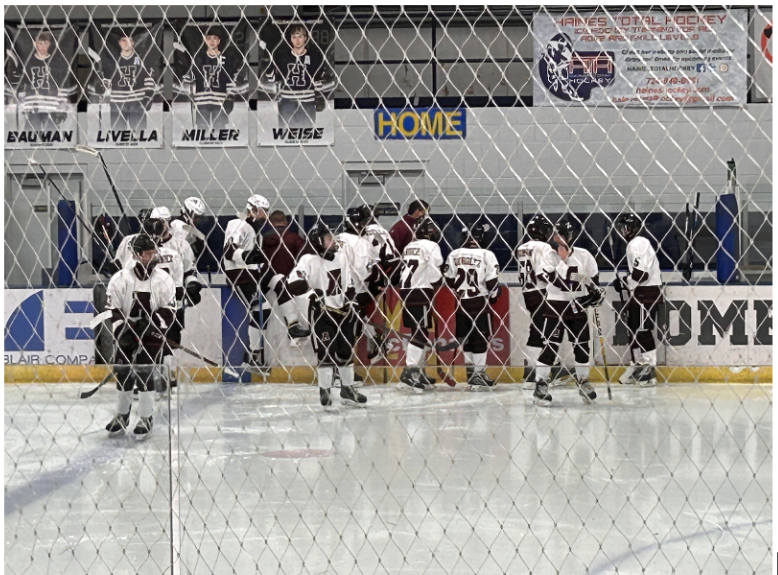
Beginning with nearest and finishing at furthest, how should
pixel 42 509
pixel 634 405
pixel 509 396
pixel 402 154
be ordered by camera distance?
pixel 42 509
pixel 634 405
pixel 509 396
pixel 402 154

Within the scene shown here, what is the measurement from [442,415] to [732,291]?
2.46 meters

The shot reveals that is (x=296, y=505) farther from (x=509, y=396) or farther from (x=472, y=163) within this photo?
(x=472, y=163)

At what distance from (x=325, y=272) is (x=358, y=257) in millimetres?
465

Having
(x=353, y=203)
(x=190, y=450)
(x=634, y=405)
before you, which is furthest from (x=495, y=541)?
(x=353, y=203)

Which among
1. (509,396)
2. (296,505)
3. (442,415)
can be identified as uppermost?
(296,505)

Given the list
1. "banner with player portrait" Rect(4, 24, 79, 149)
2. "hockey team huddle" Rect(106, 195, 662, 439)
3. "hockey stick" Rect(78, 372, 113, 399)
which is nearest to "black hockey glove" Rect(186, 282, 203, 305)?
"hockey team huddle" Rect(106, 195, 662, 439)

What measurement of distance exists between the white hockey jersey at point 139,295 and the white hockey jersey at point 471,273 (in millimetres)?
2264

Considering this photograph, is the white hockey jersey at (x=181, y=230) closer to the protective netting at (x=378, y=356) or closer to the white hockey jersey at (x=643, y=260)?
the protective netting at (x=378, y=356)

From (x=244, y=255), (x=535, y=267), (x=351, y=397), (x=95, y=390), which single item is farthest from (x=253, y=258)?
(x=95, y=390)

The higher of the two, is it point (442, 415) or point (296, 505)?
point (296, 505)

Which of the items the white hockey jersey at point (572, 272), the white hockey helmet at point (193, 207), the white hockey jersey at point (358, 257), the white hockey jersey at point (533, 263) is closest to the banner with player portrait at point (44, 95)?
the white hockey helmet at point (193, 207)

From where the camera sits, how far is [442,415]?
17.7 feet

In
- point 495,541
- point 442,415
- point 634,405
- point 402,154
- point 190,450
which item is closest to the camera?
point 495,541

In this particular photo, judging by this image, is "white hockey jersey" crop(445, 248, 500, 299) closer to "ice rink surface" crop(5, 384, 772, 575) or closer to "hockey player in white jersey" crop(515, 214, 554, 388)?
"hockey player in white jersey" crop(515, 214, 554, 388)
